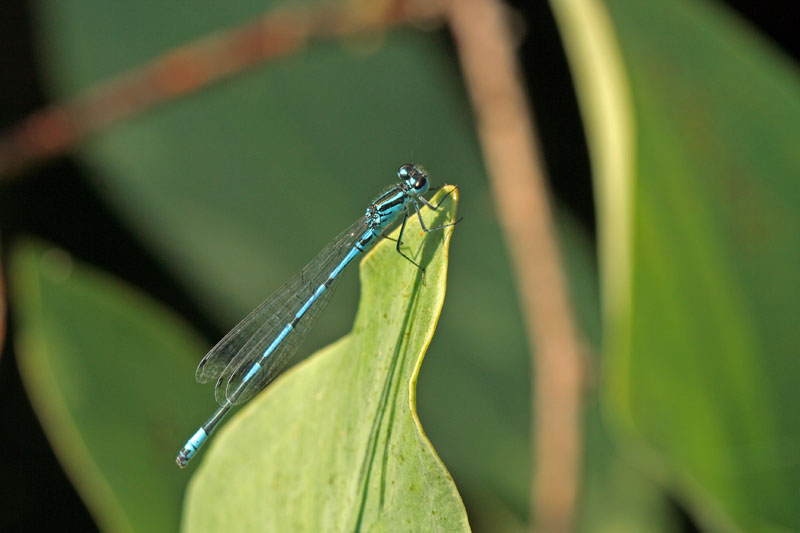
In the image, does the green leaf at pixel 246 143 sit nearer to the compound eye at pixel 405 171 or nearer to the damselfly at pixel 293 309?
the damselfly at pixel 293 309

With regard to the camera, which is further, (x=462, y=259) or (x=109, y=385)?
(x=462, y=259)

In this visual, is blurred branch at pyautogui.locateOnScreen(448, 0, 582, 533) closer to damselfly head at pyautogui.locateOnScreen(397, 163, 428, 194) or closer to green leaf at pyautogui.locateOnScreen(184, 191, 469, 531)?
damselfly head at pyautogui.locateOnScreen(397, 163, 428, 194)

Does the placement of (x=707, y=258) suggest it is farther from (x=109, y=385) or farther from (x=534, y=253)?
(x=109, y=385)

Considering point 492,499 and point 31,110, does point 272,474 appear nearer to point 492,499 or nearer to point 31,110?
point 492,499

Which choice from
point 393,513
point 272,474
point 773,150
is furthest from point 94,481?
point 773,150

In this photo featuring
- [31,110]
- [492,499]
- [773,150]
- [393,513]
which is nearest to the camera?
[393,513]

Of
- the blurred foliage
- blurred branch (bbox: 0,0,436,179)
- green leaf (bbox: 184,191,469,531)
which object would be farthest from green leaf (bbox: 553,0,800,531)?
blurred branch (bbox: 0,0,436,179)

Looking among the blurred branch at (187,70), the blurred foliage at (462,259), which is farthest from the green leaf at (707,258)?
the blurred branch at (187,70)

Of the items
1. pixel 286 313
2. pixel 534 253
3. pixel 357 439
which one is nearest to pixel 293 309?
pixel 286 313
